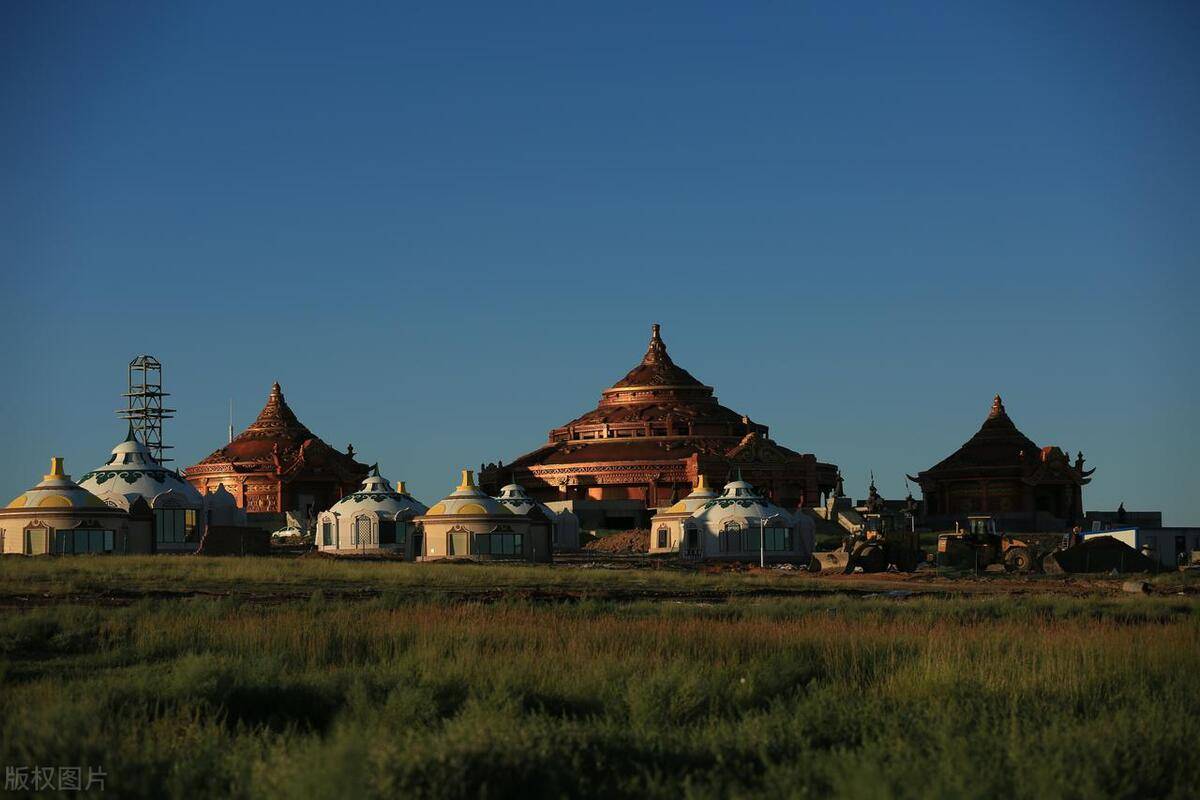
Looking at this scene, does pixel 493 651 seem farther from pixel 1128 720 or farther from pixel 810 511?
pixel 810 511

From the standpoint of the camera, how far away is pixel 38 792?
39.6 ft

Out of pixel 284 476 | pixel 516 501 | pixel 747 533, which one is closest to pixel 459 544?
pixel 516 501

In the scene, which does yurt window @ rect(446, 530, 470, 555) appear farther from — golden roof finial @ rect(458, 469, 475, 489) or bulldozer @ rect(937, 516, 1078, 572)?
bulldozer @ rect(937, 516, 1078, 572)

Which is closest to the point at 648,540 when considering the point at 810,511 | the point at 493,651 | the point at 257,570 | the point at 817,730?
the point at 810,511

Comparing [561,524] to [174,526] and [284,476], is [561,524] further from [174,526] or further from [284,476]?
[284,476]

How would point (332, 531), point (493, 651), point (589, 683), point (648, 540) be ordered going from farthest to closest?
point (648, 540), point (332, 531), point (493, 651), point (589, 683)

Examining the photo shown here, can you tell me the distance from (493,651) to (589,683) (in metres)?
3.39

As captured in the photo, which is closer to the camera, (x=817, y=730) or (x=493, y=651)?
(x=817, y=730)

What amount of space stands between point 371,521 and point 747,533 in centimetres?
1690

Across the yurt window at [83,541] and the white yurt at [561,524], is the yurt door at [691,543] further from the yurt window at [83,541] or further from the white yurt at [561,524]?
the yurt window at [83,541]

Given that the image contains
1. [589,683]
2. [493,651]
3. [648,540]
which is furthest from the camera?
[648,540]

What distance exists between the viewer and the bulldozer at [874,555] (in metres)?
51.8

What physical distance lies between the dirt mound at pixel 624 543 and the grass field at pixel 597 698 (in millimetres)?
44815

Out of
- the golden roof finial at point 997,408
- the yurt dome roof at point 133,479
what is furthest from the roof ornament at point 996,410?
the yurt dome roof at point 133,479
